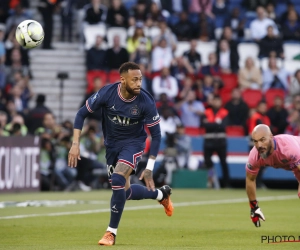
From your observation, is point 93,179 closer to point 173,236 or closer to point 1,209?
point 1,209

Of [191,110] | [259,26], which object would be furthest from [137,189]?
[259,26]

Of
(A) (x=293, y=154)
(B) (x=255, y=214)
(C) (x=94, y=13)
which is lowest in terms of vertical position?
(B) (x=255, y=214)

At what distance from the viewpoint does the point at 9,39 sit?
962 inches

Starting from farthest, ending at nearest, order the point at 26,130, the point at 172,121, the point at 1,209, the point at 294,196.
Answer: the point at 172,121 < the point at 26,130 < the point at 294,196 < the point at 1,209

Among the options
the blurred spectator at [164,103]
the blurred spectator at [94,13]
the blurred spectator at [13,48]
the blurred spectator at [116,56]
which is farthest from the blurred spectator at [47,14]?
the blurred spectator at [164,103]

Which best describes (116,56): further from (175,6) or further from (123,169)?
(123,169)

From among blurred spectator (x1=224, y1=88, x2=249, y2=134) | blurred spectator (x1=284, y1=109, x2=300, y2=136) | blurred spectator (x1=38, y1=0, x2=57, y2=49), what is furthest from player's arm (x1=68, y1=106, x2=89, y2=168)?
blurred spectator (x1=38, y1=0, x2=57, y2=49)

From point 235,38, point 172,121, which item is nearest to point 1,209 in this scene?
point 172,121

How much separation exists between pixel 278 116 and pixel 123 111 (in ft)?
42.6

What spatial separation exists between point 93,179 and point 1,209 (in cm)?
699

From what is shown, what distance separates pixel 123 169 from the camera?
10695 mm

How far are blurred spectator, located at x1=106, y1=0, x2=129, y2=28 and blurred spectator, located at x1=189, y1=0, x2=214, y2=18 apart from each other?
8.34ft

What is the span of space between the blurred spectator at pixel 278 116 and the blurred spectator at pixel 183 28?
425 cm

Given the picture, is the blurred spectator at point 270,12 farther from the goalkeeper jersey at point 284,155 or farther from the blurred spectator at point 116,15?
the goalkeeper jersey at point 284,155
